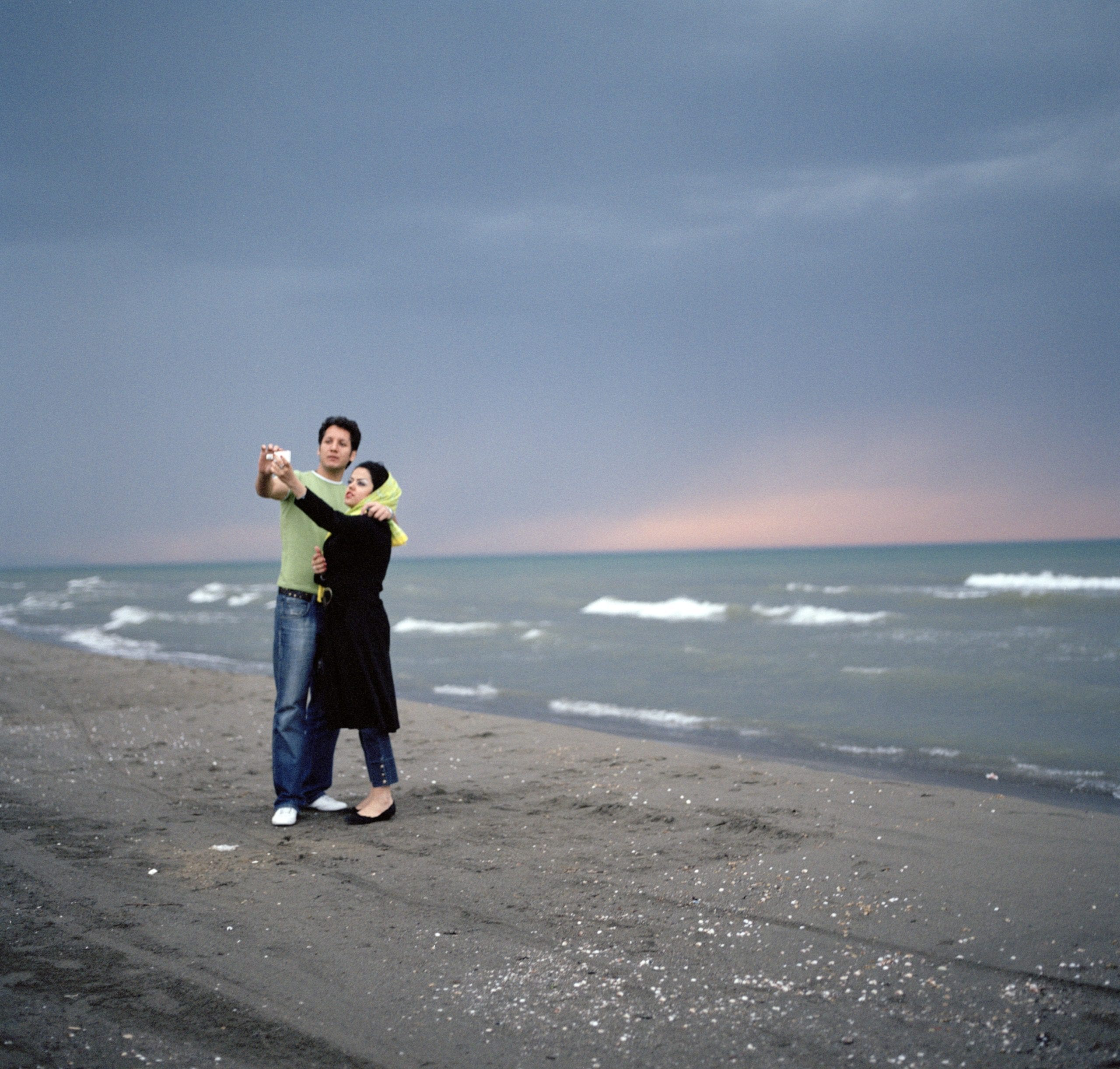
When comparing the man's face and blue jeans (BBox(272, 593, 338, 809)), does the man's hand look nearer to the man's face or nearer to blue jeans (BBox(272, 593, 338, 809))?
the man's face

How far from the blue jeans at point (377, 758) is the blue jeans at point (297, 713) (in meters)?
0.28

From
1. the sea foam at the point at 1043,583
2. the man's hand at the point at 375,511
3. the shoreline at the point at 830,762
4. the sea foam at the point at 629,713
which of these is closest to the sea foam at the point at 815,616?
the sea foam at the point at 1043,583

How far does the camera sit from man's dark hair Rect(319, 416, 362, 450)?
4957mm

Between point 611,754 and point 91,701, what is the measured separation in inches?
237

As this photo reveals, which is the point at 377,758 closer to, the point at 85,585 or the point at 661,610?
the point at 661,610

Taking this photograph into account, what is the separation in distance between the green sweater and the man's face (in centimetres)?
10

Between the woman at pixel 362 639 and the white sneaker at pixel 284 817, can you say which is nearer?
the woman at pixel 362 639

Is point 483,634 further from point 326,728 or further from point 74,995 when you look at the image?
point 74,995

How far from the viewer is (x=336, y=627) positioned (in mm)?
4883

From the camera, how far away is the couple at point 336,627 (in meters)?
4.83

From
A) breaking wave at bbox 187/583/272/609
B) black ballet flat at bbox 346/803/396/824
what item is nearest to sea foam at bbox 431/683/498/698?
black ballet flat at bbox 346/803/396/824

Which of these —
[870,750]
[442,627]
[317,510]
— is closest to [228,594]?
[442,627]

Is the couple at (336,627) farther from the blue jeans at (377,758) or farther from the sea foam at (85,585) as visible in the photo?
the sea foam at (85,585)

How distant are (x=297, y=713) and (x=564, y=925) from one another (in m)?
2.19
